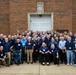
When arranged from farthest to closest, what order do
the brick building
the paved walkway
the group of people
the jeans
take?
1. the brick building
2. the jeans
3. the group of people
4. the paved walkway

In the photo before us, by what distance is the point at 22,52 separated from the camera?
18.9 metres

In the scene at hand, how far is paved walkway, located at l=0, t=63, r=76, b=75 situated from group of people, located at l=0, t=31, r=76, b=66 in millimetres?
699

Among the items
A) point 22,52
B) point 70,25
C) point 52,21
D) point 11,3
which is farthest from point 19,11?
point 22,52

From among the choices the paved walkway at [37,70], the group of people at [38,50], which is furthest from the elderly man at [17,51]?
the paved walkway at [37,70]

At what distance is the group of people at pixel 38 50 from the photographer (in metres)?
18.1

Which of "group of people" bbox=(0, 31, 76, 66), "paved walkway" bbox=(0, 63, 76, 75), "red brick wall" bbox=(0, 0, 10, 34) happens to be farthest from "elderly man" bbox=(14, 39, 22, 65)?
"red brick wall" bbox=(0, 0, 10, 34)

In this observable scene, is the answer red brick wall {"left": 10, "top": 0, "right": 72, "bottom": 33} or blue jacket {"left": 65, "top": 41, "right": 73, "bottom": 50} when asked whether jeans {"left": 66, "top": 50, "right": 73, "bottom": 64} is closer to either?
blue jacket {"left": 65, "top": 41, "right": 73, "bottom": 50}

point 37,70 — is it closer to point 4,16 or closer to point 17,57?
point 17,57

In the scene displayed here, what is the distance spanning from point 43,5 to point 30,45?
285 inches

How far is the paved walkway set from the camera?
49.7 feet

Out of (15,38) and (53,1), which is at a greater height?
(53,1)

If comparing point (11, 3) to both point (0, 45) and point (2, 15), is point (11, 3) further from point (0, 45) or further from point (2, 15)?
point (0, 45)

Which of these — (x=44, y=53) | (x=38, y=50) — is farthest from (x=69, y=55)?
(x=38, y=50)

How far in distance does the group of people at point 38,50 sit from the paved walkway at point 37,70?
0.70 meters
